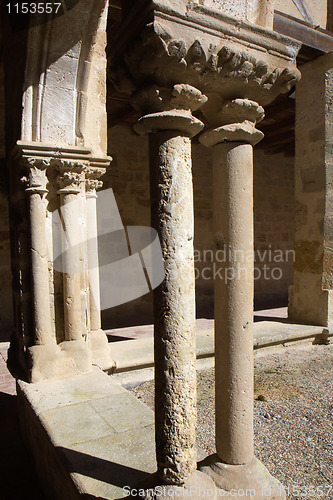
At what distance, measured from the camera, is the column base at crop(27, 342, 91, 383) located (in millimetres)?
2740

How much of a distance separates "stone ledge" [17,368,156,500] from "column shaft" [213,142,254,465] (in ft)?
1.38

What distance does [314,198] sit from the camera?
5.14 meters

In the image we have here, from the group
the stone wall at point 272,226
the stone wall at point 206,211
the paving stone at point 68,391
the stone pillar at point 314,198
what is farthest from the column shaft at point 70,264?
the stone wall at point 272,226

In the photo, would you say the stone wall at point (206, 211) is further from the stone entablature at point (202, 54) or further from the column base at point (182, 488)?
the stone entablature at point (202, 54)

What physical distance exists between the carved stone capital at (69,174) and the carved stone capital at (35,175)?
0.09m

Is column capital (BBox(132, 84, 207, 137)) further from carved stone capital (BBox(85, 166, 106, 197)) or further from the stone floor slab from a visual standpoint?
carved stone capital (BBox(85, 166, 106, 197))

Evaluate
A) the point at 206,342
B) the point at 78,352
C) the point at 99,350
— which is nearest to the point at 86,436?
the point at 78,352

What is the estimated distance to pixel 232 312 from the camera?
162 cm

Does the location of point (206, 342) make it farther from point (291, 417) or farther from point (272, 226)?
point (272, 226)

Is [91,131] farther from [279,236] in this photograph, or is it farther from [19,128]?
[279,236]

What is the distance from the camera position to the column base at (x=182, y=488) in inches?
54.0

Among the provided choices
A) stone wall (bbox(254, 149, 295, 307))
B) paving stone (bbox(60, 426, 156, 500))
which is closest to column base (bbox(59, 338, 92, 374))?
paving stone (bbox(60, 426, 156, 500))

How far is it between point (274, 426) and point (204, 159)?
608 cm

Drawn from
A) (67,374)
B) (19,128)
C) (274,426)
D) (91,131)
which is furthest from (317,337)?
(19,128)
